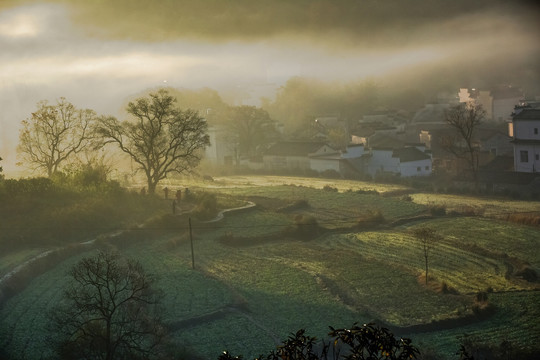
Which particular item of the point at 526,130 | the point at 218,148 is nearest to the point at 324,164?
the point at 218,148

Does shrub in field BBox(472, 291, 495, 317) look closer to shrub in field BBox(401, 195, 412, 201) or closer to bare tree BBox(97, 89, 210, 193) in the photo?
shrub in field BBox(401, 195, 412, 201)

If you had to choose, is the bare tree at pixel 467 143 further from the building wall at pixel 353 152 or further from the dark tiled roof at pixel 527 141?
the building wall at pixel 353 152

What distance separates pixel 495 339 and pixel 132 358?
323cm

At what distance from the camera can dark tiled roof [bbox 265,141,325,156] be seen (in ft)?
61.8

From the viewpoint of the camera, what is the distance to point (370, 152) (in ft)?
60.2

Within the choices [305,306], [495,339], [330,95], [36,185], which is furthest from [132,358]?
[330,95]

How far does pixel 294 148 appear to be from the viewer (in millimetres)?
19516

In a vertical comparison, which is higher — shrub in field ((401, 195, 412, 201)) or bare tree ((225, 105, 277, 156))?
bare tree ((225, 105, 277, 156))

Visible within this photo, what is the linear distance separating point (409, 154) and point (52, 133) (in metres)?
8.89

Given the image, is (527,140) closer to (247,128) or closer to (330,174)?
(330,174)

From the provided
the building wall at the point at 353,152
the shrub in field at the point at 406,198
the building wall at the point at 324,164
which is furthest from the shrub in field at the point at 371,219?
the building wall at the point at 353,152

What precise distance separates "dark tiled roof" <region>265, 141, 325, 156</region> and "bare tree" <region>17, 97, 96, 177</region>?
6.34 metres

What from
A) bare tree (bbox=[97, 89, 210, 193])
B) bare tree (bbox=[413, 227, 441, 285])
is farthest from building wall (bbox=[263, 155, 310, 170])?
bare tree (bbox=[413, 227, 441, 285])

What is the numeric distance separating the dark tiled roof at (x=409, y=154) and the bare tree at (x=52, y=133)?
7.78 metres
